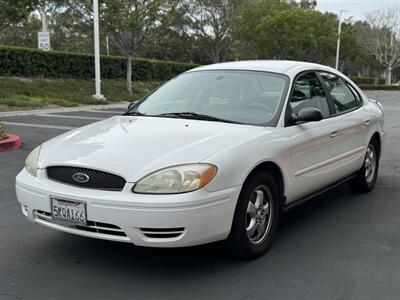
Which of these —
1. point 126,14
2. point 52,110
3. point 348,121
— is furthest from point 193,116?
point 126,14

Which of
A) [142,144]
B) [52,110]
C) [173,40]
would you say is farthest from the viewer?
[173,40]

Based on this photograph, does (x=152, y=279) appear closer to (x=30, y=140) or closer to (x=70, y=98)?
(x=30, y=140)

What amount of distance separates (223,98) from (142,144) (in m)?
1.17

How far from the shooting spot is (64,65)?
76.1 feet

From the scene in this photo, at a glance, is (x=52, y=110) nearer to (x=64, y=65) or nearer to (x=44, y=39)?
(x=44, y=39)

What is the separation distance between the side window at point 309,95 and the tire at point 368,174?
1.20 m

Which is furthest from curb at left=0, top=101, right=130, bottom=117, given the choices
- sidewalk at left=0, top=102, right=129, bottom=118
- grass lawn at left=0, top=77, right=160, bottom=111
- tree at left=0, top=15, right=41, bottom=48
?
tree at left=0, top=15, right=41, bottom=48

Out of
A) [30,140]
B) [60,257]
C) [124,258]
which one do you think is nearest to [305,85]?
[124,258]

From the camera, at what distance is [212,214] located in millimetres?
3471

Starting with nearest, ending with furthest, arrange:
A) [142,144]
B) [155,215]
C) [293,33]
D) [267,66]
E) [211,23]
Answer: [155,215] < [142,144] < [267,66] < [293,33] < [211,23]

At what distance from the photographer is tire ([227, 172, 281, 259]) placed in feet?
12.3

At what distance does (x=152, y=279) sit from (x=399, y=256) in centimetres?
199

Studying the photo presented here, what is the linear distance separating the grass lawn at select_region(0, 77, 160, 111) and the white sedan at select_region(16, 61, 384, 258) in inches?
490

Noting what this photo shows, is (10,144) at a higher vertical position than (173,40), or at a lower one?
lower
